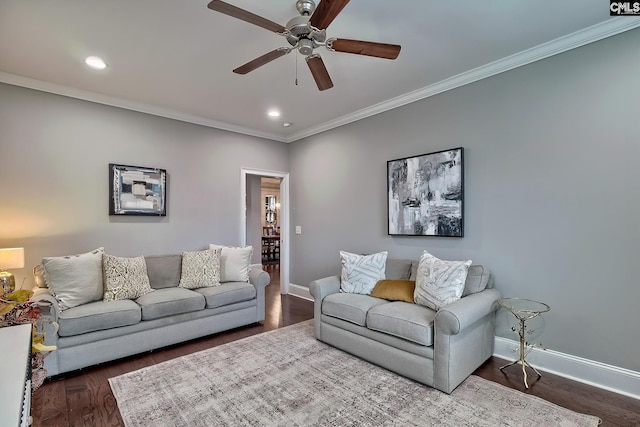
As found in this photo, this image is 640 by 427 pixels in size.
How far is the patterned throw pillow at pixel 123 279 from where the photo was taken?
3.22 m

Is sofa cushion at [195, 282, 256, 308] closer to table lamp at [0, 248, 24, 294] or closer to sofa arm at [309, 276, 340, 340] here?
sofa arm at [309, 276, 340, 340]

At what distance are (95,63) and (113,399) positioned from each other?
295 centimetres

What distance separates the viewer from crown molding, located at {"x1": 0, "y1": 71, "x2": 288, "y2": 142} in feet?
10.7

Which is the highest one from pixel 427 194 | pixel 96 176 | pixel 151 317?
pixel 96 176

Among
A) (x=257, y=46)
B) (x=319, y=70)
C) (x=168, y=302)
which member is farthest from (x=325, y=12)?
(x=168, y=302)

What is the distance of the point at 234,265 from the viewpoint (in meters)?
4.06

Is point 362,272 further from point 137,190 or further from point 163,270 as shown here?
point 137,190

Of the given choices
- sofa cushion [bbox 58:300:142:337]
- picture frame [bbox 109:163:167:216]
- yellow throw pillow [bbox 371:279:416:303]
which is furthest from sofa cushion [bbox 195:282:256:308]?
yellow throw pillow [bbox 371:279:416:303]

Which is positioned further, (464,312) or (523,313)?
(523,313)

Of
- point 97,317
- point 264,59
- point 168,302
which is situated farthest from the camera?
point 168,302

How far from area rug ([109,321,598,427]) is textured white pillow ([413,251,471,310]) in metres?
0.66

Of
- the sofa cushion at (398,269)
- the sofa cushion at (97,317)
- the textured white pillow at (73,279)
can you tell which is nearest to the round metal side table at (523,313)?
the sofa cushion at (398,269)

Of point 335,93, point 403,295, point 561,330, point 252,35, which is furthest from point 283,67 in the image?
point 561,330

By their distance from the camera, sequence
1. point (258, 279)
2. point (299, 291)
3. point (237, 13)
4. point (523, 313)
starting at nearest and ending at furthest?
point (237, 13), point (523, 313), point (258, 279), point (299, 291)
